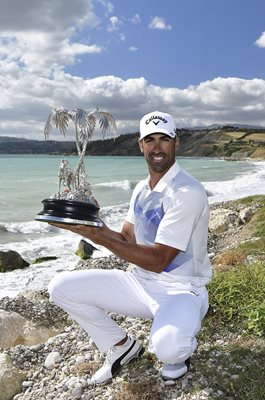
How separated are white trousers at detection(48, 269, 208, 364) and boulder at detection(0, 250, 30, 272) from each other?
1032 centimetres

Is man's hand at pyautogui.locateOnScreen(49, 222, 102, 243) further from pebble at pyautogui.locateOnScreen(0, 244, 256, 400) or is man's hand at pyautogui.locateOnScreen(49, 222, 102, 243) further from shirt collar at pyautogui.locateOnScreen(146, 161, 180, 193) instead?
pebble at pyautogui.locateOnScreen(0, 244, 256, 400)

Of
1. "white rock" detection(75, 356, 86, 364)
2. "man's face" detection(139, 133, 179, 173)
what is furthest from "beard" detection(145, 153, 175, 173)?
"white rock" detection(75, 356, 86, 364)

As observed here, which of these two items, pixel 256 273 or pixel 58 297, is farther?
pixel 256 273

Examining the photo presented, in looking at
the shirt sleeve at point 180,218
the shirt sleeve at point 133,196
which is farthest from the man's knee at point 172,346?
the shirt sleeve at point 133,196

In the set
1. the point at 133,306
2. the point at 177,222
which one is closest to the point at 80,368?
the point at 133,306

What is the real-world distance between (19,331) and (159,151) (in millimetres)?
4461

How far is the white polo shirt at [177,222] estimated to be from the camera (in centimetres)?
439

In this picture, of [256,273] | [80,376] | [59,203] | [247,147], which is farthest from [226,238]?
[247,147]

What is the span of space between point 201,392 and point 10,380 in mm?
2351

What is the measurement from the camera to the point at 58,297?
500 centimetres

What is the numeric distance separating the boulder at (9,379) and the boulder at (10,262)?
30.0 feet

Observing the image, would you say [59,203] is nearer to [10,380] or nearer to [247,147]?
[10,380]

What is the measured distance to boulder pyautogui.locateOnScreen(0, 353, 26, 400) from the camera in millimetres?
5598

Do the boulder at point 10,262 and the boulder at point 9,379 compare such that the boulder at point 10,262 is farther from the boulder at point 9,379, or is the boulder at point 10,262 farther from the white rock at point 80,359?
the white rock at point 80,359
